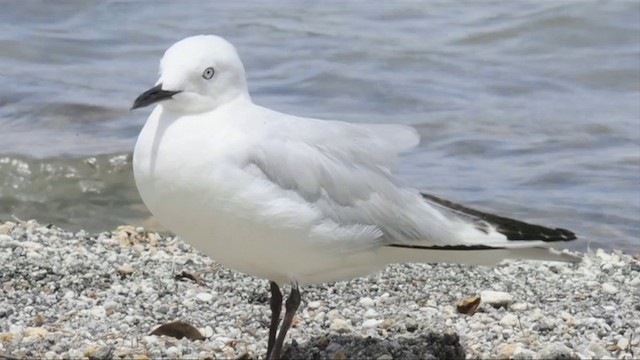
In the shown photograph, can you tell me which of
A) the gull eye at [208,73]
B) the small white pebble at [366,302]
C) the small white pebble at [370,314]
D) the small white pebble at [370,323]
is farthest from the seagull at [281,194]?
the small white pebble at [366,302]

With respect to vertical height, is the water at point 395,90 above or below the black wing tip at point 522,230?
below

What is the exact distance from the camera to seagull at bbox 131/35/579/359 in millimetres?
4758

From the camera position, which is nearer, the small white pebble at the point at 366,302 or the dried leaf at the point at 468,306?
the dried leaf at the point at 468,306

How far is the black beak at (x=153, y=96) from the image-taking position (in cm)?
477

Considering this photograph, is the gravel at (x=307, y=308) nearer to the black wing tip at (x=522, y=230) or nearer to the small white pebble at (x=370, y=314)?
the small white pebble at (x=370, y=314)

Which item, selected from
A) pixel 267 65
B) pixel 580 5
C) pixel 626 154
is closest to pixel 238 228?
pixel 626 154

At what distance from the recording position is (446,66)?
1278 centimetres

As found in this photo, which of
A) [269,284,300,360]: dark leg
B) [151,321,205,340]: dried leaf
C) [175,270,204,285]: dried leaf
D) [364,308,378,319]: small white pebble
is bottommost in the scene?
[175,270,204,285]: dried leaf

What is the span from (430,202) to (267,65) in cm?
765

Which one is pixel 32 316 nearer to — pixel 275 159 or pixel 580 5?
pixel 275 159

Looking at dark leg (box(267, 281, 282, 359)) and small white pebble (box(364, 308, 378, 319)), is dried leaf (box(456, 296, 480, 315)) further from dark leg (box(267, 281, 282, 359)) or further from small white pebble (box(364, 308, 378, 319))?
dark leg (box(267, 281, 282, 359))

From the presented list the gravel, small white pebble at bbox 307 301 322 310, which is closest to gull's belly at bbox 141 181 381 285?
the gravel

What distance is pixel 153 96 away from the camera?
4828 millimetres

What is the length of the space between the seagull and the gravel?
0.37 metres
